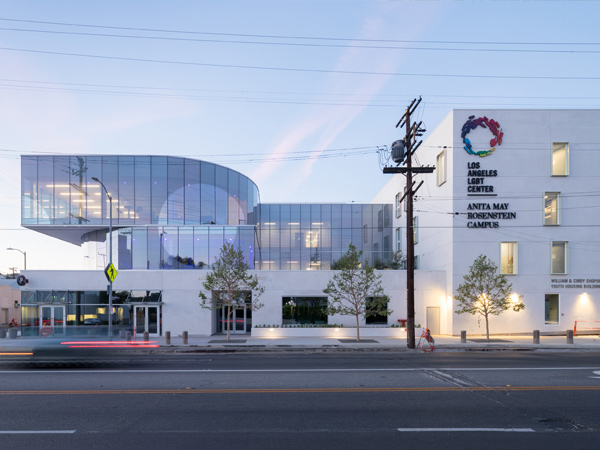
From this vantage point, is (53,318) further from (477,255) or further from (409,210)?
(477,255)

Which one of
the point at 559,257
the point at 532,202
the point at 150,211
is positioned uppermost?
the point at 150,211

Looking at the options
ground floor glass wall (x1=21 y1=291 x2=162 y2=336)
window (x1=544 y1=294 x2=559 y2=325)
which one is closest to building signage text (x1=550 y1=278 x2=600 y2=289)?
window (x1=544 y1=294 x2=559 y2=325)

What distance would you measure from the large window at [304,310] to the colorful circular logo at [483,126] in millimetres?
13210

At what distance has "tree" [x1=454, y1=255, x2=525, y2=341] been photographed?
26.0m

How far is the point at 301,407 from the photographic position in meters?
9.38

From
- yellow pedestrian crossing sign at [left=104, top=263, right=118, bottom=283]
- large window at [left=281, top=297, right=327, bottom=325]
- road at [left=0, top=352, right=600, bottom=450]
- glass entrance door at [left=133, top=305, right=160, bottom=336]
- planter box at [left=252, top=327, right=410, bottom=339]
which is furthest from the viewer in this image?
large window at [left=281, top=297, right=327, bottom=325]

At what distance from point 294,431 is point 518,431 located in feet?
12.2

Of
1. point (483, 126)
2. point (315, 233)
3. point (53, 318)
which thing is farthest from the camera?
point (315, 233)

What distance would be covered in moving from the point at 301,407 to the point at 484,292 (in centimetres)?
2060

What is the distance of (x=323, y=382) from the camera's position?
12.2 metres

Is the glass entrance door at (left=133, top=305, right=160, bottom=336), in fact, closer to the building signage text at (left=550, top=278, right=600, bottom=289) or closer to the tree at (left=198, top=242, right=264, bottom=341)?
the tree at (left=198, top=242, right=264, bottom=341)

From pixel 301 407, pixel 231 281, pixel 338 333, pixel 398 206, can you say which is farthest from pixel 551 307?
pixel 301 407

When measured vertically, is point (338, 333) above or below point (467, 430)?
below

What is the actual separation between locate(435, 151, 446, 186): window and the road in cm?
1734
